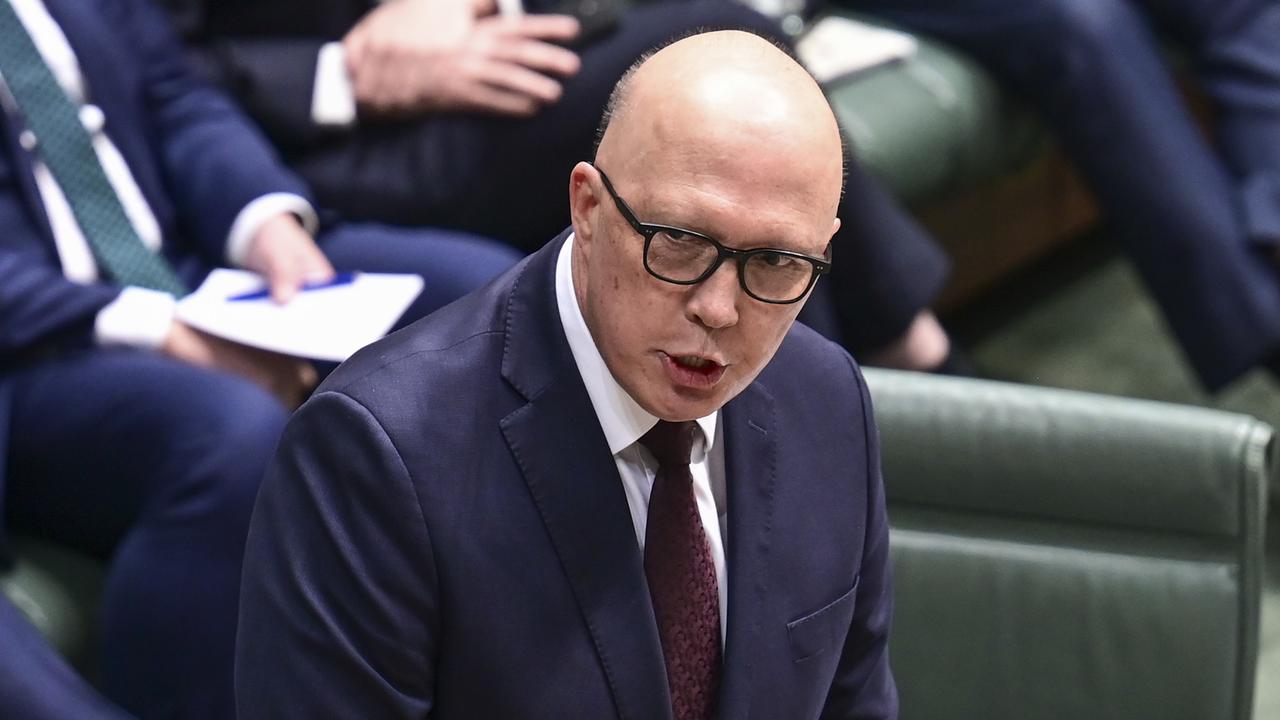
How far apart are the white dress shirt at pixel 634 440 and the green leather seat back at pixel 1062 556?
0.40 m

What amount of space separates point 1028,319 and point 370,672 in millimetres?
1941

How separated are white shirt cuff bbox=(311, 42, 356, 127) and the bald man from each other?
0.91 metres

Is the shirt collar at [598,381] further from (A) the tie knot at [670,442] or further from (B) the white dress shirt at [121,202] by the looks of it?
(B) the white dress shirt at [121,202]

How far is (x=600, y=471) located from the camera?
96cm

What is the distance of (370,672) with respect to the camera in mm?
904

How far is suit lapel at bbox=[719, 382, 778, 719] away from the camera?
1.00 metres

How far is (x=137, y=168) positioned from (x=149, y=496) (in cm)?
40

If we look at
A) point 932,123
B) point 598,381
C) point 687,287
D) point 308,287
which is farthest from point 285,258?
point 932,123

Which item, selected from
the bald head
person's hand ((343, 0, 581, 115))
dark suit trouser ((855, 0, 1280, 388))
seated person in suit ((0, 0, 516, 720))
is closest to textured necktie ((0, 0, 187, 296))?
seated person in suit ((0, 0, 516, 720))

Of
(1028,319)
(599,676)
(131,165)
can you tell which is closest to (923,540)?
(599,676)

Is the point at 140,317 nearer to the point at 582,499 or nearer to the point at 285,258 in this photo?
the point at 285,258

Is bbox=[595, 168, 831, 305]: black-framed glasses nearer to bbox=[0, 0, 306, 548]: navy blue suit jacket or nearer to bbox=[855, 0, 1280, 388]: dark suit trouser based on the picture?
bbox=[0, 0, 306, 548]: navy blue suit jacket

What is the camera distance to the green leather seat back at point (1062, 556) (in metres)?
1.37

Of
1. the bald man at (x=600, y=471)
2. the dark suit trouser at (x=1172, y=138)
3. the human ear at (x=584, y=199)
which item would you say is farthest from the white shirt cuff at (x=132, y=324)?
the dark suit trouser at (x=1172, y=138)
